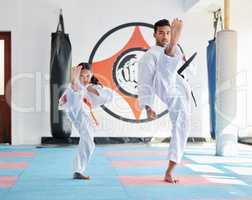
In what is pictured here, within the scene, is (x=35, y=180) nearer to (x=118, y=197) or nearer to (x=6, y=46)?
(x=118, y=197)

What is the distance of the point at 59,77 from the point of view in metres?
7.58

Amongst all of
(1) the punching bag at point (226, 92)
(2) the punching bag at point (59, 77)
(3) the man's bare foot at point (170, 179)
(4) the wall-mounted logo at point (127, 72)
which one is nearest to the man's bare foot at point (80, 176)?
(3) the man's bare foot at point (170, 179)

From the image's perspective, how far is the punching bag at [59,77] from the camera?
7.59 metres

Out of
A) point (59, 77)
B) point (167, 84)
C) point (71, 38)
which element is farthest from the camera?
point (71, 38)

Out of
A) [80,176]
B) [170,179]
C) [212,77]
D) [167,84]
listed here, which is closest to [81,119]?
[80,176]

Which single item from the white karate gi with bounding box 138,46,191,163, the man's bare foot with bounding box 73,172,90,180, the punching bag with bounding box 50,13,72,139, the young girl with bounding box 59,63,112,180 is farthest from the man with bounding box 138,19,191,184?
the punching bag with bounding box 50,13,72,139

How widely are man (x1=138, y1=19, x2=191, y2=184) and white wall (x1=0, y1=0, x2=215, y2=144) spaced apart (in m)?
4.08

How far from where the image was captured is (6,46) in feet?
26.4

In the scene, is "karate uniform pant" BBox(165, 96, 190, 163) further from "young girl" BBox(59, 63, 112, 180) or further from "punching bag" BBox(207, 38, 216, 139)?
"punching bag" BBox(207, 38, 216, 139)

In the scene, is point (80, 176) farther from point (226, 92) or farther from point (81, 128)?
point (226, 92)

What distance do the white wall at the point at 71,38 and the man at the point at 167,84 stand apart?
13.4ft

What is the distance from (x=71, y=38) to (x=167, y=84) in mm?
4405

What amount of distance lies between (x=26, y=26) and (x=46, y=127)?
6.69 ft

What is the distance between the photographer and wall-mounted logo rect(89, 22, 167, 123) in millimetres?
8219
